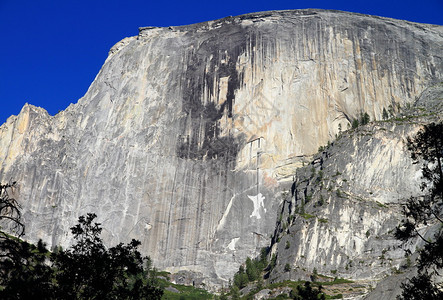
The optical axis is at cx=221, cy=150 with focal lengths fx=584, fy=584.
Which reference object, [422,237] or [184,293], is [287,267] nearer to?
[184,293]

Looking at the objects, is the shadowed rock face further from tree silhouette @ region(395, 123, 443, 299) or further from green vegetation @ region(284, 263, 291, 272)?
tree silhouette @ region(395, 123, 443, 299)

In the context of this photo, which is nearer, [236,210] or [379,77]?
[236,210]

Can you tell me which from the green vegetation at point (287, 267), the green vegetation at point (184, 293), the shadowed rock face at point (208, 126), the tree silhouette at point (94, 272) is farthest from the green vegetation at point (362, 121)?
the tree silhouette at point (94, 272)

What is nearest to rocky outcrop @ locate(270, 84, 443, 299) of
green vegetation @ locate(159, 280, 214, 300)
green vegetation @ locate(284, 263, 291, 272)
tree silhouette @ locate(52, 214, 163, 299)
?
green vegetation @ locate(284, 263, 291, 272)

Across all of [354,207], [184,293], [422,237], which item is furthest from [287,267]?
[422,237]

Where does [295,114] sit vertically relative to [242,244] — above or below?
above

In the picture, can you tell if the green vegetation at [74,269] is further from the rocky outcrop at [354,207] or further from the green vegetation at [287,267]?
the green vegetation at [287,267]

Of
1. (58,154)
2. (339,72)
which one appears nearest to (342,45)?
(339,72)

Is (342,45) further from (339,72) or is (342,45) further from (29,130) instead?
(29,130)
